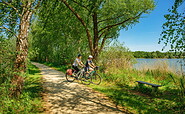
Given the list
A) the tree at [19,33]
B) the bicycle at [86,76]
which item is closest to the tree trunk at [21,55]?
the tree at [19,33]

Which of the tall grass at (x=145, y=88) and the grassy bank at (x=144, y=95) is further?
the tall grass at (x=145, y=88)

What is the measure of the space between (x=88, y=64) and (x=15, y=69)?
502cm

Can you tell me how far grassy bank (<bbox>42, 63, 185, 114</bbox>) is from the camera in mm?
5324

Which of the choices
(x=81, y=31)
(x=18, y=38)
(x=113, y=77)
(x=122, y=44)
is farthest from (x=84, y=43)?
(x=18, y=38)

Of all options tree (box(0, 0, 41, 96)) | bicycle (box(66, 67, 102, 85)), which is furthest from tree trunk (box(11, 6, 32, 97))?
bicycle (box(66, 67, 102, 85))

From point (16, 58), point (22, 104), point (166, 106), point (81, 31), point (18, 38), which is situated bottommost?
point (166, 106)

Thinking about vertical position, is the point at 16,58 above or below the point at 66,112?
above

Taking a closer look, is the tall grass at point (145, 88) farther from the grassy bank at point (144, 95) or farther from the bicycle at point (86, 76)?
the bicycle at point (86, 76)

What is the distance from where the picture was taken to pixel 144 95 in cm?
736

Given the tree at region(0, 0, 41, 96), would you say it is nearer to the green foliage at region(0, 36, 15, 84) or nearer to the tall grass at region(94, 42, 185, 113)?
the green foliage at region(0, 36, 15, 84)

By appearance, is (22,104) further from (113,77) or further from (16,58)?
(113,77)

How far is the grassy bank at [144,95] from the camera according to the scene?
17.5 ft

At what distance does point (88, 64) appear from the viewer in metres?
9.45

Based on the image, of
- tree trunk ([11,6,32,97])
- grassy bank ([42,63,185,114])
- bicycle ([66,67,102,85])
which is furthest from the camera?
bicycle ([66,67,102,85])
